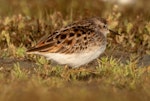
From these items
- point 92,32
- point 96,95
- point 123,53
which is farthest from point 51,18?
point 96,95

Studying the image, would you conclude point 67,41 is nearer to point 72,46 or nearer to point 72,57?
point 72,46

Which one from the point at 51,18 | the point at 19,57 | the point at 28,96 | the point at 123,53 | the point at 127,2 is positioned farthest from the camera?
the point at 127,2

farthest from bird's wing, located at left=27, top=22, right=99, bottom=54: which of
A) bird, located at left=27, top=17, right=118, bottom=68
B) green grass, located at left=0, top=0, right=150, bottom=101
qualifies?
green grass, located at left=0, top=0, right=150, bottom=101

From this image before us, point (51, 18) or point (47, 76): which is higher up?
point (51, 18)

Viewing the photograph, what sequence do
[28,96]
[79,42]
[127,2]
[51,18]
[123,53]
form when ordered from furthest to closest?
[127,2]
[51,18]
[123,53]
[79,42]
[28,96]

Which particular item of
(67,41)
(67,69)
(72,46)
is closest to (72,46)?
(72,46)

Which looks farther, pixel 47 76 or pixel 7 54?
pixel 7 54

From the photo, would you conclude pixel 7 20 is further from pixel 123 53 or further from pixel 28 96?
pixel 28 96
